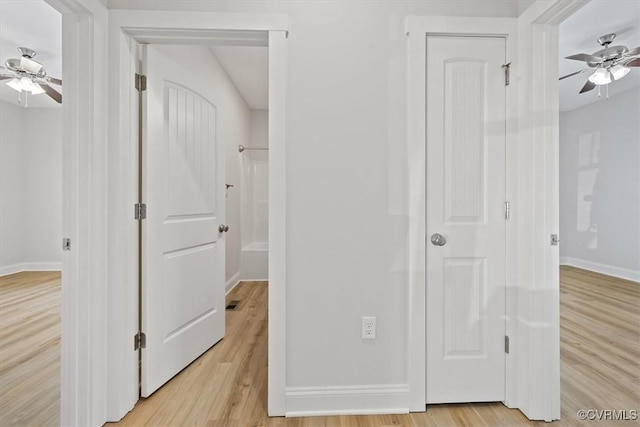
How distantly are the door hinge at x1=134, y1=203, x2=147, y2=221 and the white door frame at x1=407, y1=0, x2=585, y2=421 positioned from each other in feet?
4.83

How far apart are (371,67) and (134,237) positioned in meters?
1.58

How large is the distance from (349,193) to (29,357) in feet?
8.43

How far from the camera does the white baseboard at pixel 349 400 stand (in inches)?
71.1

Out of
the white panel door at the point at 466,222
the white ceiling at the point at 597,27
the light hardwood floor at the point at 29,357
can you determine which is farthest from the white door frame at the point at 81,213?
the white ceiling at the point at 597,27

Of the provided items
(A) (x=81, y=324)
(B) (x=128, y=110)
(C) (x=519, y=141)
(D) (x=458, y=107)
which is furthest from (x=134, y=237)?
(C) (x=519, y=141)

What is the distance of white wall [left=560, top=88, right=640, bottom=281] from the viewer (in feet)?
15.8

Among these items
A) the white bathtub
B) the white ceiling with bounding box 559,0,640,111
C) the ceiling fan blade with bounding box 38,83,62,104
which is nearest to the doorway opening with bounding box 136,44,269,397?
the ceiling fan blade with bounding box 38,83,62,104

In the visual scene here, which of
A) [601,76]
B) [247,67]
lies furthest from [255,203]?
[601,76]

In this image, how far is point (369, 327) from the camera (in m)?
1.83

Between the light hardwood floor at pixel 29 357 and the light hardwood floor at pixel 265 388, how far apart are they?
13 mm

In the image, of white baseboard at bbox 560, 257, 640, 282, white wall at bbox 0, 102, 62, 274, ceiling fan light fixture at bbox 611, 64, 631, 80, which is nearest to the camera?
ceiling fan light fixture at bbox 611, 64, 631, 80

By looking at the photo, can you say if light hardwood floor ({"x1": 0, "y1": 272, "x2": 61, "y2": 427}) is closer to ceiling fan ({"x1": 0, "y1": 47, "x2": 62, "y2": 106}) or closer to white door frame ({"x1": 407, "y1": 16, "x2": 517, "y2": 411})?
white door frame ({"x1": 407, "y1": 16, "x2": 517, "y2": 411})

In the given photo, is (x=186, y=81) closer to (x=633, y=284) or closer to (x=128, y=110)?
(x=128, y=110)

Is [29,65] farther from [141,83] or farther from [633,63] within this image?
[633,63]
